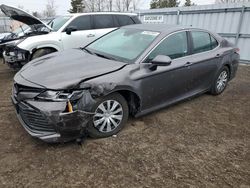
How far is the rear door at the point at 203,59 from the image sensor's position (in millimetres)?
4328

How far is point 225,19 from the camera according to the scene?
9094 millimetres

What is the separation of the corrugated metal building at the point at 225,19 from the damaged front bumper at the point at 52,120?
795 cm

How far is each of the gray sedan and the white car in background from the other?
249 cm

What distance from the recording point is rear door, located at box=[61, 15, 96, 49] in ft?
22.2

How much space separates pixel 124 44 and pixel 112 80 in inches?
41.1

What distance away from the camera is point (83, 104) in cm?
290

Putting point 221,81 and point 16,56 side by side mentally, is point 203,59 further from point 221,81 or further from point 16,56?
point 16,56

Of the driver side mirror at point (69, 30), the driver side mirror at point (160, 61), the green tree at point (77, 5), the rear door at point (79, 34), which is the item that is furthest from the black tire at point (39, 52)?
the green tree at point (77, 5)

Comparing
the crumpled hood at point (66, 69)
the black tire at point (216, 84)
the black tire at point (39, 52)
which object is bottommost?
the black tire at point (216, 84)

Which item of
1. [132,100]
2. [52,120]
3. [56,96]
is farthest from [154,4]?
[52,120]

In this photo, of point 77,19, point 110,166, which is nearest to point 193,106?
point 110,166

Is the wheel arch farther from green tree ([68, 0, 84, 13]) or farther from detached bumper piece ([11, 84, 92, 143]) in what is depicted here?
green tree ([68, 0, 84, 13])

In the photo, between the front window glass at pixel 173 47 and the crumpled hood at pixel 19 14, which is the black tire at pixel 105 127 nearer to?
the front window glass at pixel 173 47

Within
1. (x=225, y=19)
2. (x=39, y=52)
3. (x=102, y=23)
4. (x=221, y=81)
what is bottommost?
(x=221, y=81)
